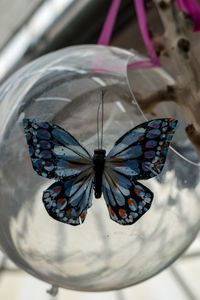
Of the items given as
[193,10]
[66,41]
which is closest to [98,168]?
[193,10]

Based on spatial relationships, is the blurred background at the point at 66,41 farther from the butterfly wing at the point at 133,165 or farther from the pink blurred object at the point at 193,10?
the butterfly wing at the point at 133,165

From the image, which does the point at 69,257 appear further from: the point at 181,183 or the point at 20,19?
the point at 20,19

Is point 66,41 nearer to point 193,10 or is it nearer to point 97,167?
point 193,10

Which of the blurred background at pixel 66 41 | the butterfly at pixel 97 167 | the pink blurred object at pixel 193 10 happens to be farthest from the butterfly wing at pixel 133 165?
the blurred background at pixel 66 41

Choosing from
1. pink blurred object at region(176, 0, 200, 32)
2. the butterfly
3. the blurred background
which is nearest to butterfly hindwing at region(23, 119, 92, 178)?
the butterfly

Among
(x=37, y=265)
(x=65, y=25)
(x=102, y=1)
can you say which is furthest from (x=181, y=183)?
(x=65, y=25)

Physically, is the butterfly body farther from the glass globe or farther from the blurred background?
the blurred background

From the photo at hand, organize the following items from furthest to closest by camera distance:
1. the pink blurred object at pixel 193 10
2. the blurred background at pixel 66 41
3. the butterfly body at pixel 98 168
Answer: the blurred background at pixel 66 41
the pink blurred object at pixel 193 10
the butterfly body at pixel 98 168
